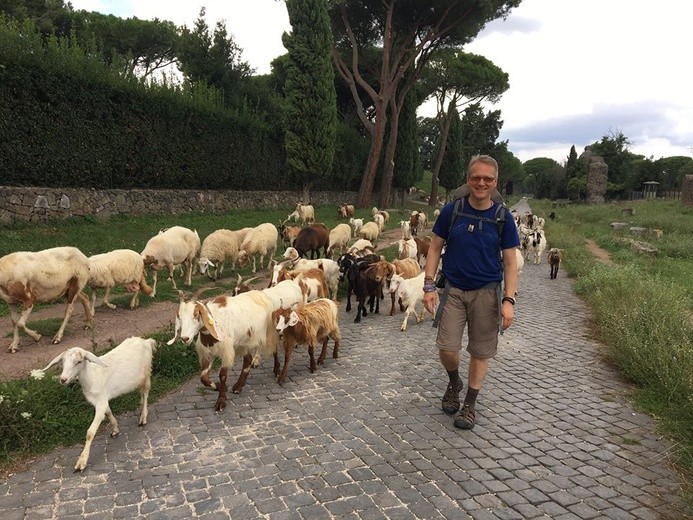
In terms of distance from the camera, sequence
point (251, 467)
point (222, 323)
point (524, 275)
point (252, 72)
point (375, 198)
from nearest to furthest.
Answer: point (251, 467) < point (222, 323) < point (524, 275) < point (252, 72) < point (375, 198)

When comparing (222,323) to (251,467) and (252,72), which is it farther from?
(252,72)

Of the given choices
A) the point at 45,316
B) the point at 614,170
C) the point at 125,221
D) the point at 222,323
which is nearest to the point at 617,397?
the point at 222,323

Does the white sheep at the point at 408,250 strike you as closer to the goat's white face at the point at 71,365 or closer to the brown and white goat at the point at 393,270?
the brown and white goat at the point at 393,270

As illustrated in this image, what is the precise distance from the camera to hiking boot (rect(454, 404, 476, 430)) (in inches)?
191

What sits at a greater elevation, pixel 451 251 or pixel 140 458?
pixel 451 251

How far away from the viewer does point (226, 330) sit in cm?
542

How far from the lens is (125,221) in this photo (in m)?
16.0

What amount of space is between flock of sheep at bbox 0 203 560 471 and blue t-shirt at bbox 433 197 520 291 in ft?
7.57

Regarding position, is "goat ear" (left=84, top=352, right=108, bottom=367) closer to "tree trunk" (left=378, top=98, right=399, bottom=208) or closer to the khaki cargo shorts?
the khaki cargo shorts

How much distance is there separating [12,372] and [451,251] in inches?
221

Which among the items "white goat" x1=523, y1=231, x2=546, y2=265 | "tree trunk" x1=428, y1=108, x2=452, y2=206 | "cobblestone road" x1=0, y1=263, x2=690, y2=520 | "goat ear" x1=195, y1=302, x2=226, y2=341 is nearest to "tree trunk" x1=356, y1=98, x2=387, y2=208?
"tree trunk" x1=428, y1=108, x2=452, y2=206

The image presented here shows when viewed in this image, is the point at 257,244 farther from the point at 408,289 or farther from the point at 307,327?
the point at 307,327

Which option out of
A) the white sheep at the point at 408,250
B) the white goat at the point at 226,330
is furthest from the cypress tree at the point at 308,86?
the white goat at the point at 226,330

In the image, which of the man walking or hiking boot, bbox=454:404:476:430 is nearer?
the man walking
